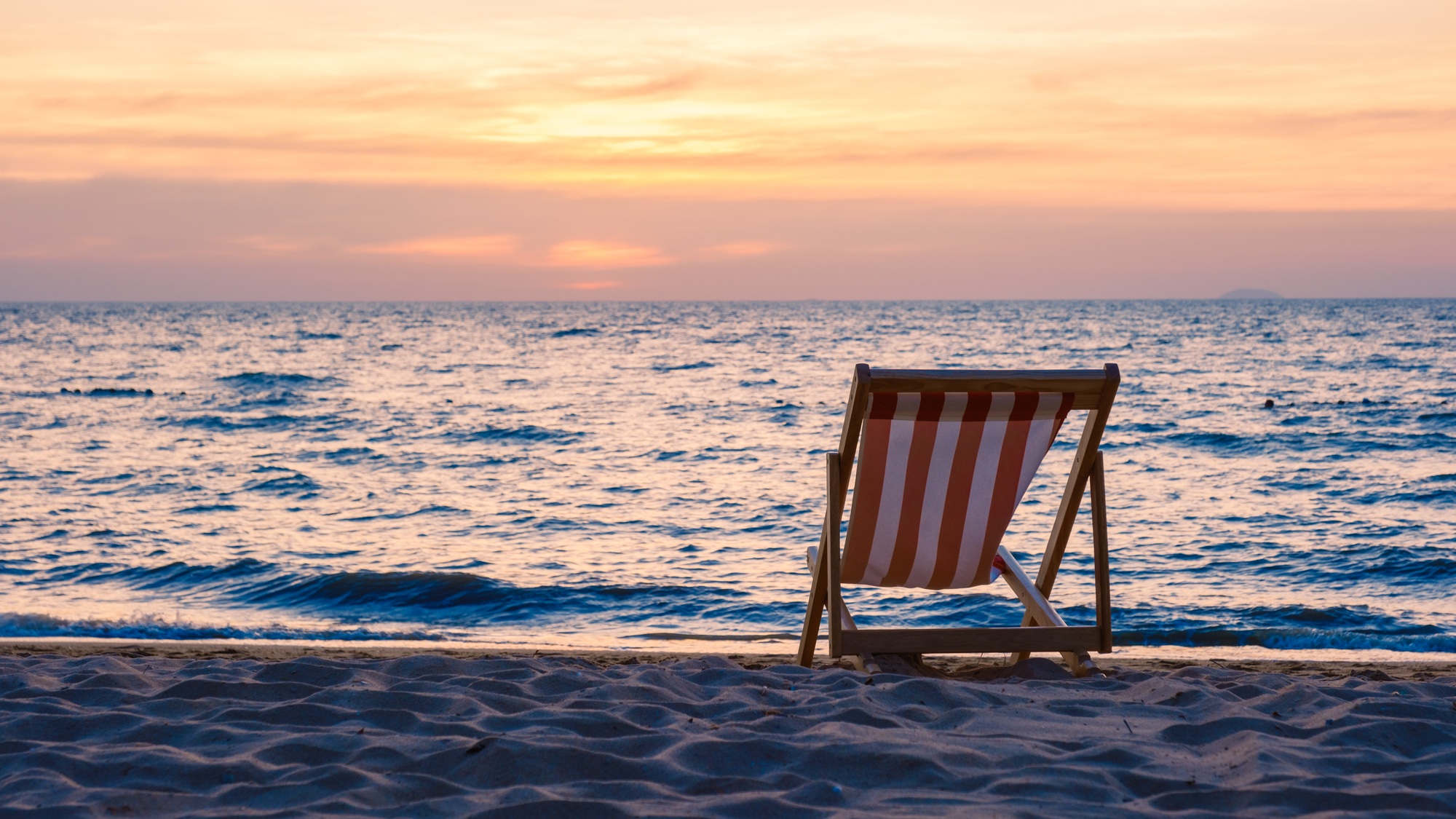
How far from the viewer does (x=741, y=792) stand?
2066 mm

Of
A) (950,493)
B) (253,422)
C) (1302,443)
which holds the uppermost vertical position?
(950,493)

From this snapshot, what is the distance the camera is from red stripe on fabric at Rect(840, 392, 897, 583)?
10.4 ft

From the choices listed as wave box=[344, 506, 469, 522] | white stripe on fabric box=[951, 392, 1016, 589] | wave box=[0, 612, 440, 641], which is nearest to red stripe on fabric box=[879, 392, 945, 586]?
white stripe on fabric box=[951, 392, 1016, 589]

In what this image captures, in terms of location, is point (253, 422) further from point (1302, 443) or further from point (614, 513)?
point (1302, 443)

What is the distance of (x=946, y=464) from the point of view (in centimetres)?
332

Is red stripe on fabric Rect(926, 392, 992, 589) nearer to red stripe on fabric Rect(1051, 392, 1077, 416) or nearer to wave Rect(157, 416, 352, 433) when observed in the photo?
red stripe on fabric Rect(1051, 392, 1077, 416)

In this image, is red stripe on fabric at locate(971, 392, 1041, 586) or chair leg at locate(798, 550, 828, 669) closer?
red stripe on fabric at locate(971, 392, 1041, 586)

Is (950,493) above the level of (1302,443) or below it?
above

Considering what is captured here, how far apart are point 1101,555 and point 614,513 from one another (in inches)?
219

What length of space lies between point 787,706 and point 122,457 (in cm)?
1142

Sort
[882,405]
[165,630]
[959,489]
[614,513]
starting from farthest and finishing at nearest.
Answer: [614,513], [165,630], [959,489], [882,405]

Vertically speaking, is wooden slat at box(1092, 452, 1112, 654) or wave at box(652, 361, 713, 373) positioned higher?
wooden slat at box(1092, 452, 1112, 654)

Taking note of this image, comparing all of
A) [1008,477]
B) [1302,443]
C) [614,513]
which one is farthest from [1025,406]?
[1302,443]

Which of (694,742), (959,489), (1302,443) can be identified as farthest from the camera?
(1302,443)
